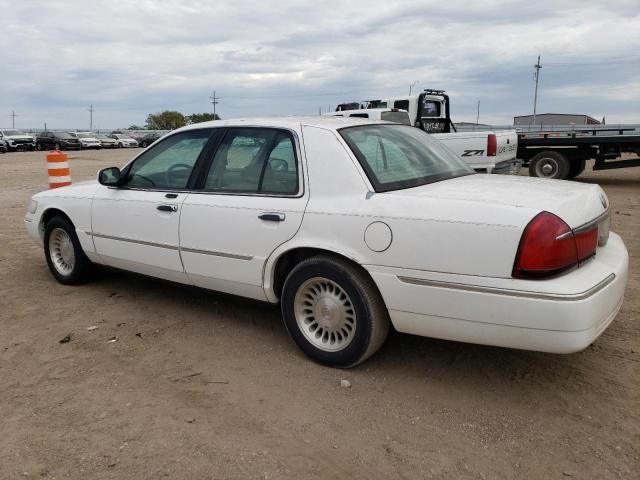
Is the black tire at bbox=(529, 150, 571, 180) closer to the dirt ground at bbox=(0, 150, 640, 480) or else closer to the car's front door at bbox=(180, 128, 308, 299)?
the dirt ground at bbox=(0, 150, 640, 480)

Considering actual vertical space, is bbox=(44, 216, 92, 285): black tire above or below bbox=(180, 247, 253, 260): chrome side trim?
below

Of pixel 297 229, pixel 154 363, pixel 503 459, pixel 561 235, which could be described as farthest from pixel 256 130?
pixel 503 459

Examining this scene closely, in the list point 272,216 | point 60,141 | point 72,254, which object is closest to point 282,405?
point 272,216

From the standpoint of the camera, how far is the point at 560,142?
13.8m

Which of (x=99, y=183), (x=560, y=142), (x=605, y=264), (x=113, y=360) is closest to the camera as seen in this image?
(x=605, y=264)

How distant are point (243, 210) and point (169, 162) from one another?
106cm

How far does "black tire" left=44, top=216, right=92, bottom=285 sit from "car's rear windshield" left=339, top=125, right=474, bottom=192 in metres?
2.81

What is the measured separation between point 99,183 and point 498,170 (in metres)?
8.00

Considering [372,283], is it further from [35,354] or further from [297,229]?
[35,354]

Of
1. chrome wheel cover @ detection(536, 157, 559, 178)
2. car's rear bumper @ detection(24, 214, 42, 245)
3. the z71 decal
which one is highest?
the z71 decal

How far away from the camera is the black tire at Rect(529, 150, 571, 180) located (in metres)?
13.9

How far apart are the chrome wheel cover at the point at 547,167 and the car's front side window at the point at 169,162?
11456mm

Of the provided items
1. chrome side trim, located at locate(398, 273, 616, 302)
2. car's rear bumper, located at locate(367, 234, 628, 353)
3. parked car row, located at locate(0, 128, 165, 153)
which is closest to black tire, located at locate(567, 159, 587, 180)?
car's rear bumper, located at locate(367, 234, 628, 353)

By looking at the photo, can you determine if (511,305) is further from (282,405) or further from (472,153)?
(472,153)
